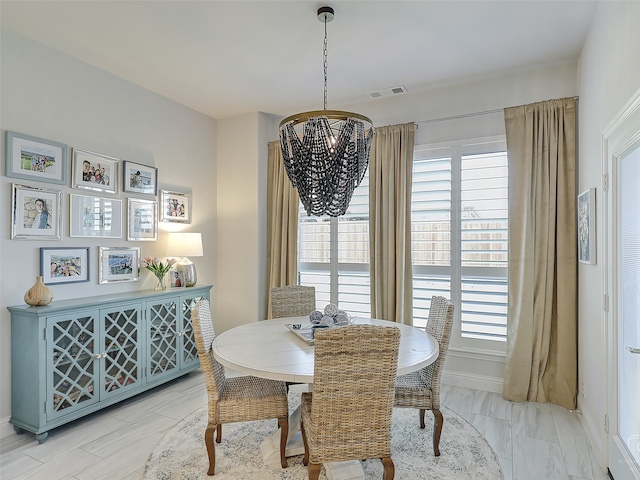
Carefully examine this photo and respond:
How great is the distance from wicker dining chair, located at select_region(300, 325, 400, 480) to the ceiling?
2.09 m

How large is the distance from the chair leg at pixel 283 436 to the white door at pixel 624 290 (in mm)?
1755

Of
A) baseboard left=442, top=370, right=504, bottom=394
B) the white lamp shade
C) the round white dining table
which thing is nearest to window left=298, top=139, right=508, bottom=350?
baseboard left=442, top=370, right=504, bottom=394

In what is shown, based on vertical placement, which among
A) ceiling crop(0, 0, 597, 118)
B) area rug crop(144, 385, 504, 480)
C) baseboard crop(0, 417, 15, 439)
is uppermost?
ceiling crop(0, 0, 597, 118)

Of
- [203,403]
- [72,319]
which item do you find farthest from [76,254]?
[203,403]

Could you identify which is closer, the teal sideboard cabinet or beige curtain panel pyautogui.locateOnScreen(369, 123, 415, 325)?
the teal sideboard cabinet

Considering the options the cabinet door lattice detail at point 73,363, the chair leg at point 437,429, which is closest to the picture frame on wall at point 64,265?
the cabinet door lattice detail at point 73,363

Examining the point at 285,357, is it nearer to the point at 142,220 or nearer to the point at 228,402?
the point at 228,402

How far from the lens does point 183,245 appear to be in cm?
392

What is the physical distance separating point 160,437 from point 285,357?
1342 millimetres

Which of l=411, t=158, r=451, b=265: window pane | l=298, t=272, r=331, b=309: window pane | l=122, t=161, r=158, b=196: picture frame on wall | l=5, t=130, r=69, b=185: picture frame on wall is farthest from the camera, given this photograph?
l=298, t=272, r=331, b=309: window pane

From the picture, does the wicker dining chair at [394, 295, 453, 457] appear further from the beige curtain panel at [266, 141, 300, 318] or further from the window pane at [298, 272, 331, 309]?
the beige curtain panel at [266, 141, 300, 318]

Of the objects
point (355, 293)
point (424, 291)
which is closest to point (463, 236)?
point (424, 291)

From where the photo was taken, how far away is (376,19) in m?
2.63

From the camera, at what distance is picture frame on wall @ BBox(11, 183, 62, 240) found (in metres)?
2.78
